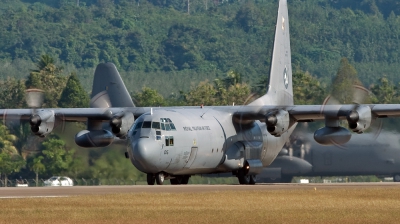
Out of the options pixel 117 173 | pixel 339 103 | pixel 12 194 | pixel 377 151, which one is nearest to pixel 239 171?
pixel 339 103

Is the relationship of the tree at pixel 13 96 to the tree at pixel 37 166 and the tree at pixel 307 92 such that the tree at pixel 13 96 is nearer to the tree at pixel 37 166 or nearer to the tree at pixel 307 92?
the tree at pixel 37 166

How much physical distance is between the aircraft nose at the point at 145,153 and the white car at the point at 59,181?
18464 millimetres

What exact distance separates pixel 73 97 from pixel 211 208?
49.1 metres

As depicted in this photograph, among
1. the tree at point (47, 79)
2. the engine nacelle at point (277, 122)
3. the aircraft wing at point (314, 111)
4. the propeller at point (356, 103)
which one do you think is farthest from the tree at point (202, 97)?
the engine nacelle at point (277, 122)

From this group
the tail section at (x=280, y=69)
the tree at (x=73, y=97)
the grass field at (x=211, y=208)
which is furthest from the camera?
the tree at (x=73, y=97)

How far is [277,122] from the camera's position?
130 feet

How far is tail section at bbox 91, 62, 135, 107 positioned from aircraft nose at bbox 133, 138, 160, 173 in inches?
429

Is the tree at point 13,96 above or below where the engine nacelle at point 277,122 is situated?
above

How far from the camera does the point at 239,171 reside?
1662 inches

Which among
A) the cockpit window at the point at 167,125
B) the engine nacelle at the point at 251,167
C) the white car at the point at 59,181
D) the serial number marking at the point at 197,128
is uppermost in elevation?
the cockpit window at the point at 167,125

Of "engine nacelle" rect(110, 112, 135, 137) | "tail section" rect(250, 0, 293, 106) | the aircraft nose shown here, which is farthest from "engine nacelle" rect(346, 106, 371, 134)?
"engine nacelle" rect(110, 112, 135, 137)

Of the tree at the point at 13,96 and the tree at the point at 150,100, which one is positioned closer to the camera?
the tree at the point at 150,100

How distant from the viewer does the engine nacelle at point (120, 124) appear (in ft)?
135

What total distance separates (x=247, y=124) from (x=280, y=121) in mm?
3285
